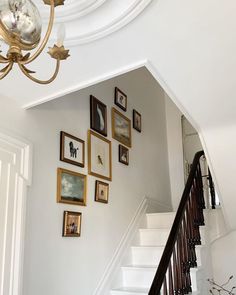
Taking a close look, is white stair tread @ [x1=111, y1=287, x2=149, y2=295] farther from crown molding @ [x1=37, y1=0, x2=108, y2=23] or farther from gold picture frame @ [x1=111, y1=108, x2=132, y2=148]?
crown molding @ [x1=37, y1=0, x2=108, y2=23]

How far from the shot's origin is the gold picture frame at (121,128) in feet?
12.8

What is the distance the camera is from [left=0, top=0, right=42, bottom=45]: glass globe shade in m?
0.99

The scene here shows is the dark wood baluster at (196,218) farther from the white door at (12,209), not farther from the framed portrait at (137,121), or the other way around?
the white door at (12,209)

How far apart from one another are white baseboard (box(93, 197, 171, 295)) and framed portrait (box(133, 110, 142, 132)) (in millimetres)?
962

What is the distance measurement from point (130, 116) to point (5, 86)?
2384mm

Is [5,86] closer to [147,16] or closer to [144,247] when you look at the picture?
[147,16]

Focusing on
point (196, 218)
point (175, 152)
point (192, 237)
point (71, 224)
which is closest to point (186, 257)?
point (192, 237)

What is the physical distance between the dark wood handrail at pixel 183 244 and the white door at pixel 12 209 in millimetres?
954

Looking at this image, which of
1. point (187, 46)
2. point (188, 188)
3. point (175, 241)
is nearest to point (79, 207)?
point (175, 241)

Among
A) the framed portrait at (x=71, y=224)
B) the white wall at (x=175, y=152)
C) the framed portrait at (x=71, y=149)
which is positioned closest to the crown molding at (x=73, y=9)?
the framed portrait at (x=71, y=149)

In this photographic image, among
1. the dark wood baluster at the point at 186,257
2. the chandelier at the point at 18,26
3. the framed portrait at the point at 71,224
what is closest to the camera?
the chandelier at the point at 18,26

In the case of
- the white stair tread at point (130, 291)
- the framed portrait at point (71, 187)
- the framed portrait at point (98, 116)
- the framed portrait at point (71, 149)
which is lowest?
the white stair tread at point (130, 291)

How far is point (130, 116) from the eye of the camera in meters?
4.43

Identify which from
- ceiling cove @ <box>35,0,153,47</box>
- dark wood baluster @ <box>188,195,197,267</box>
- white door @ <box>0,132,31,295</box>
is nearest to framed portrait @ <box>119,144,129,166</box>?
dark wood baluster @ <box>188,195,197,267</box>
